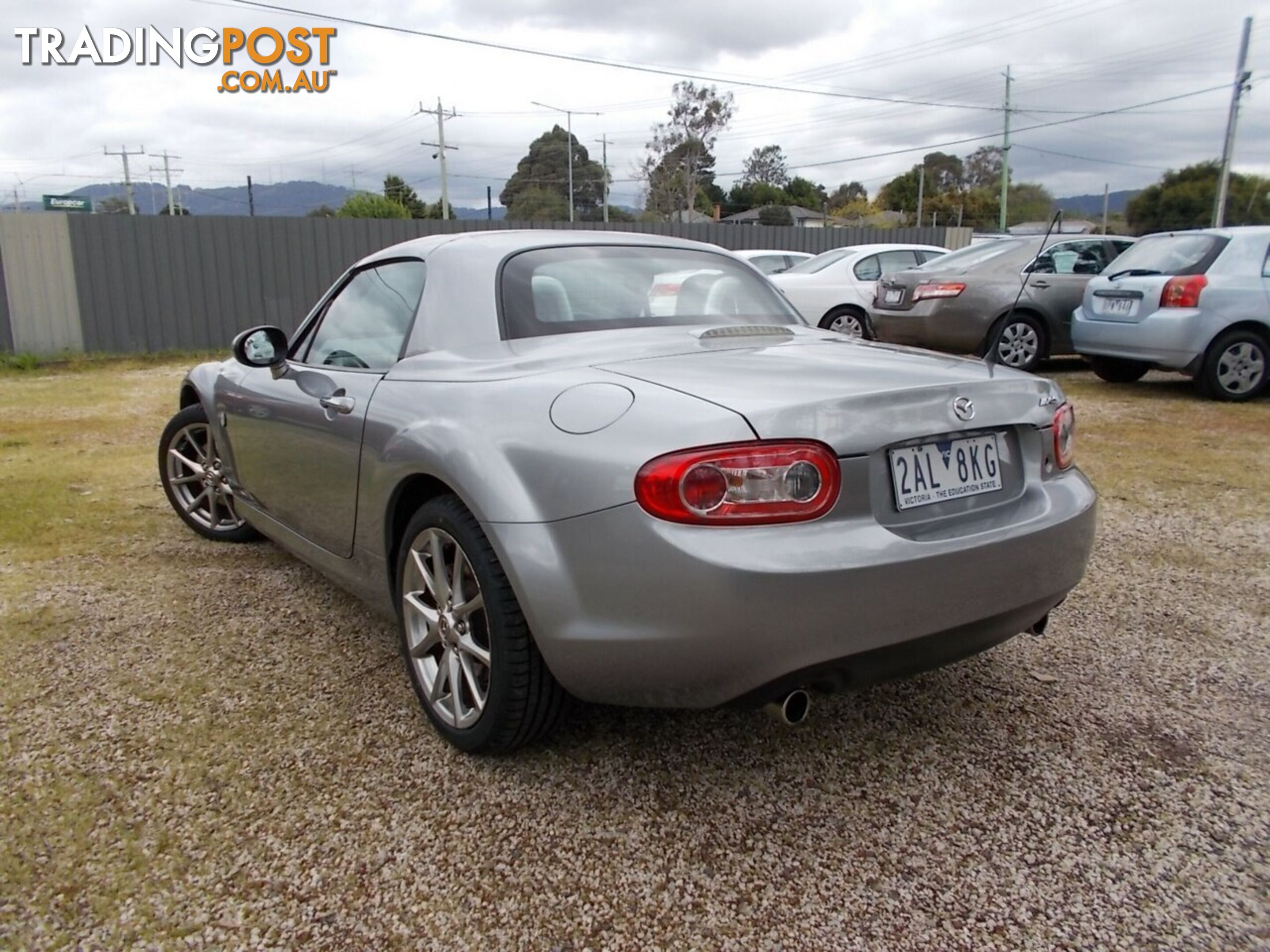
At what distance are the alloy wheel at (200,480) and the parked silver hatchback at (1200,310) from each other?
7133 millimetres

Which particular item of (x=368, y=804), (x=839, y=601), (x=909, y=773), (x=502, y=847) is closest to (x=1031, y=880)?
(x=909, y=773)

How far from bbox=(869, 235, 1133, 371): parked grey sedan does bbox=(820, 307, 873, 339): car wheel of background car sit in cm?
113

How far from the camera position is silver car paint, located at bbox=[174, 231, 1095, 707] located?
196 cm

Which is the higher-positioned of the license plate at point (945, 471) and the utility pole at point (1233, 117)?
the utility pole at point (1233, 117)

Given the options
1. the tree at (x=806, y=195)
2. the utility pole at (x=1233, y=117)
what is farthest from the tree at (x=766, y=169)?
the utility pole at (x=1233, y=117)

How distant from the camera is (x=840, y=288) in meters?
10.8

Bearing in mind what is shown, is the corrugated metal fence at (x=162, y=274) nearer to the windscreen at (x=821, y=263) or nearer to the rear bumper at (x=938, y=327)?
the windscreen at (x=821, y=263)

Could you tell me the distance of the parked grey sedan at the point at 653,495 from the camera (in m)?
1.97

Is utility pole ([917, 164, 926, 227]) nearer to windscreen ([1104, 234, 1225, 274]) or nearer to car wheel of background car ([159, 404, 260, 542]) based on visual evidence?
windscreen ([1104, 234, 1225, 274])

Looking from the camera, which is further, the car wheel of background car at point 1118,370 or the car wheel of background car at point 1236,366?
the car wheel of background car at point 1118,370

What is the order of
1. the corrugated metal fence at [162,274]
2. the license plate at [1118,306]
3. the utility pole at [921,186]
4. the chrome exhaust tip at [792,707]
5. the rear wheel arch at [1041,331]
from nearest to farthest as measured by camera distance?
the chrome exhaust tip at [792,707] < the license plate at [1118,306] < the rear wheel arch at [1041,331] < the corrugated metal fence at [162,274] < the utility pole at [921,186]

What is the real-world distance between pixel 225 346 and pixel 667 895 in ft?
44.8

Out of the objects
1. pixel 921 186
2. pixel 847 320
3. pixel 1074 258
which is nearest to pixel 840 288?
pixel 847 320

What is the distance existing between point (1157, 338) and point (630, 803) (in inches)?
283
